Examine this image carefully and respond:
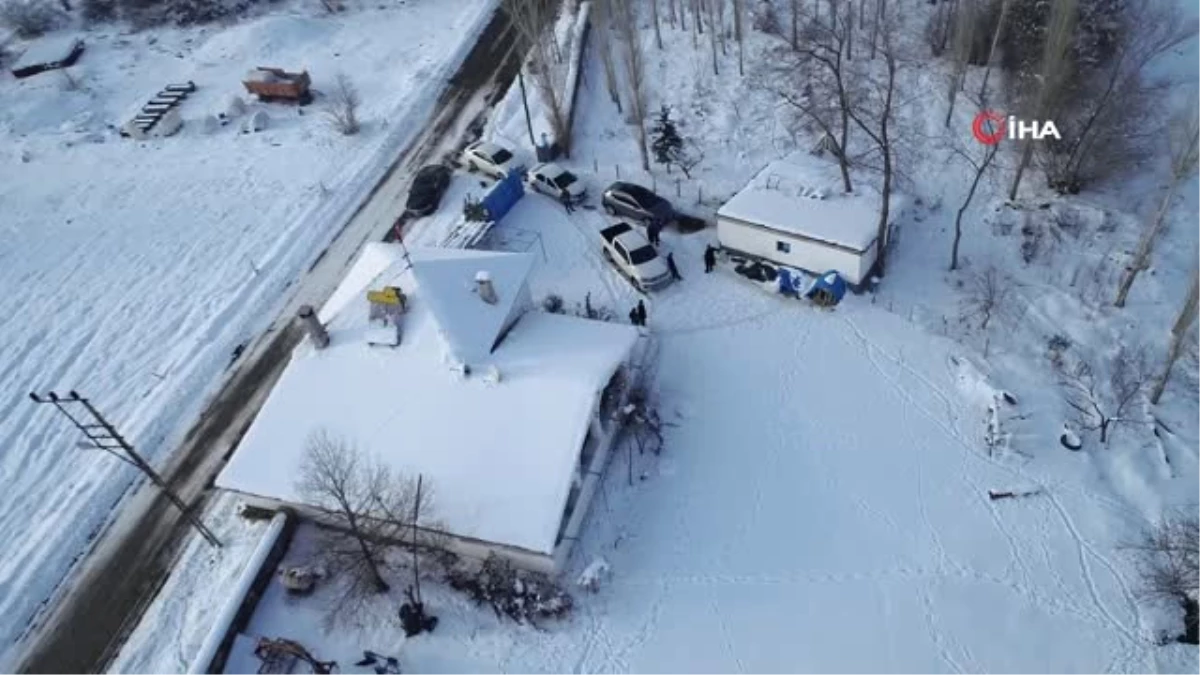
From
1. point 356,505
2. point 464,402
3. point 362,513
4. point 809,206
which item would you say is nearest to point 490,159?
point 809,206

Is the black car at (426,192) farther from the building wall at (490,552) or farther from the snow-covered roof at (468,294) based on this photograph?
the building wall at (490,552)

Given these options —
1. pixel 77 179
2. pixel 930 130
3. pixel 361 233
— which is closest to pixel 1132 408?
pixel 930 130

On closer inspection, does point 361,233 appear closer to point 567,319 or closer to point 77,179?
point 567,319

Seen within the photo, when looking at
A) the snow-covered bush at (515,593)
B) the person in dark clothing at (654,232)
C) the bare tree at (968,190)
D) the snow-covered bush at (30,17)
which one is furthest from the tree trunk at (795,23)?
the snow-covered bush at (30,17)

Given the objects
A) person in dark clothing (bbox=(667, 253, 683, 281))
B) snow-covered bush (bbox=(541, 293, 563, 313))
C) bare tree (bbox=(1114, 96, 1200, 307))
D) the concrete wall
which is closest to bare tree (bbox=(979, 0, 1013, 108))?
bare tree (bbox=(1114, 96, 1200, 307))

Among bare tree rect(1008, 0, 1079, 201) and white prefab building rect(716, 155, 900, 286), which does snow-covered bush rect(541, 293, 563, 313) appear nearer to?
white prefab building rect(716, 155, 900, 286)

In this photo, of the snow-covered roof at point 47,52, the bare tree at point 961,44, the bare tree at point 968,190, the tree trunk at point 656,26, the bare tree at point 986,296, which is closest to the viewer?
the bare tree at point 986,296

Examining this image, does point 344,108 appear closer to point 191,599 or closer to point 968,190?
point 191,599
